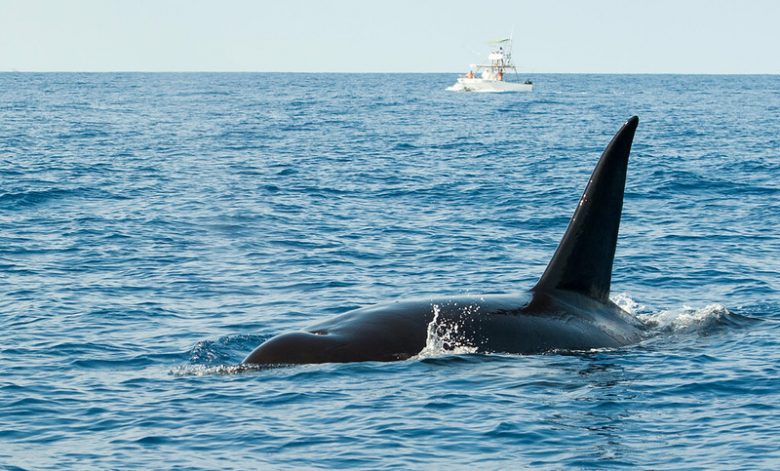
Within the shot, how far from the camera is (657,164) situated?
45531mm

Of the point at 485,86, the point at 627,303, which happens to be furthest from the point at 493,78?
the point at 627,303

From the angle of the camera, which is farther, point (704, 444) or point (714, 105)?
point (714, 105)

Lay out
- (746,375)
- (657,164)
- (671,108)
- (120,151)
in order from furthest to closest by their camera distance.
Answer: (671,108)
(120,151)
(657,164)
(746,375)

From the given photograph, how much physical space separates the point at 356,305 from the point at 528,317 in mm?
4848

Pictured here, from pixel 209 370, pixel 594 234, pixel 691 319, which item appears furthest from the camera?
pixel 691 319

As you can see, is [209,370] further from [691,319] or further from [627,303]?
[627,303]

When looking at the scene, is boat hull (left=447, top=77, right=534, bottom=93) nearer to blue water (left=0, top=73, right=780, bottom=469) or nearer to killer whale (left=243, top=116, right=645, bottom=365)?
blue water (left=0, top=73, right=780, bottom=469)

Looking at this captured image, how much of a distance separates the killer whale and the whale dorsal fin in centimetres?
1

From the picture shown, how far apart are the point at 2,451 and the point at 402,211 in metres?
20.7

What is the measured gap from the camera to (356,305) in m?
20.0

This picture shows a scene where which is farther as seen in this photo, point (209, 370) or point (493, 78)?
point (493, 78)

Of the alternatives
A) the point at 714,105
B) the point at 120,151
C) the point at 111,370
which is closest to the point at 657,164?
the point at 120,151

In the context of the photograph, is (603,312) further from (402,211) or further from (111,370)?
(402,211)

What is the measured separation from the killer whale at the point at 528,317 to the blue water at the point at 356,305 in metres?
0.28
